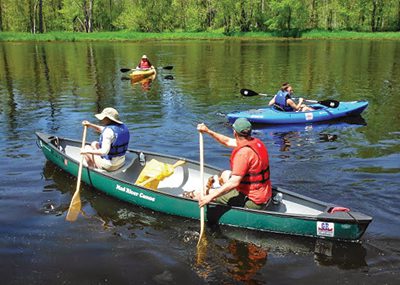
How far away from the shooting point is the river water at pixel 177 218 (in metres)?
6.80

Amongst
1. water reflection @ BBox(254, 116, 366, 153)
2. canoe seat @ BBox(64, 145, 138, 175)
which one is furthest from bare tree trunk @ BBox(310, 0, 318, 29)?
canoe seat @ BBox(64, 145, 138, 175)

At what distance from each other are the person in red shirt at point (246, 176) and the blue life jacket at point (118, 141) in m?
2.59

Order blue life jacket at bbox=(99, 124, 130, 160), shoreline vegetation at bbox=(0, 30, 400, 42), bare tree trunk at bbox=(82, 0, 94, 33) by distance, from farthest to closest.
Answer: bare tree trunk at bbox=(82, 0, 94, 33), shoreline vegetation at bbox=(0, 30, 400, 42), blue life jacket at bbox=(99, 124, 130, 160)

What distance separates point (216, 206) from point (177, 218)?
101cm

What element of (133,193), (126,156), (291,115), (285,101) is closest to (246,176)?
(133,193)

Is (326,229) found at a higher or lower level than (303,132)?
higher

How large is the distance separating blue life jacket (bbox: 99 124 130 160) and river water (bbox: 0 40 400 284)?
101 cm

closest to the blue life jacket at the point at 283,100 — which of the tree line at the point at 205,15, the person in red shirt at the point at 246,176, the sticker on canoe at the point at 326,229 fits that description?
the person in red shirt at the point at 246,176

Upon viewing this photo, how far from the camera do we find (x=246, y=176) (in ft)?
24.6

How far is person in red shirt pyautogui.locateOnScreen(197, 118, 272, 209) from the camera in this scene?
23.7 ft

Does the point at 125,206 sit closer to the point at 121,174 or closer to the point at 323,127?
the point at 121,174

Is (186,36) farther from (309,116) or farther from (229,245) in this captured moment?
(229,245)

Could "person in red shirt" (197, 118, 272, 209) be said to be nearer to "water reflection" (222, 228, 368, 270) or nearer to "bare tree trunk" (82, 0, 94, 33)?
"water reflection" (222, 228, 368, 270)

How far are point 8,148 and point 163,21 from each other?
74.7 meters
